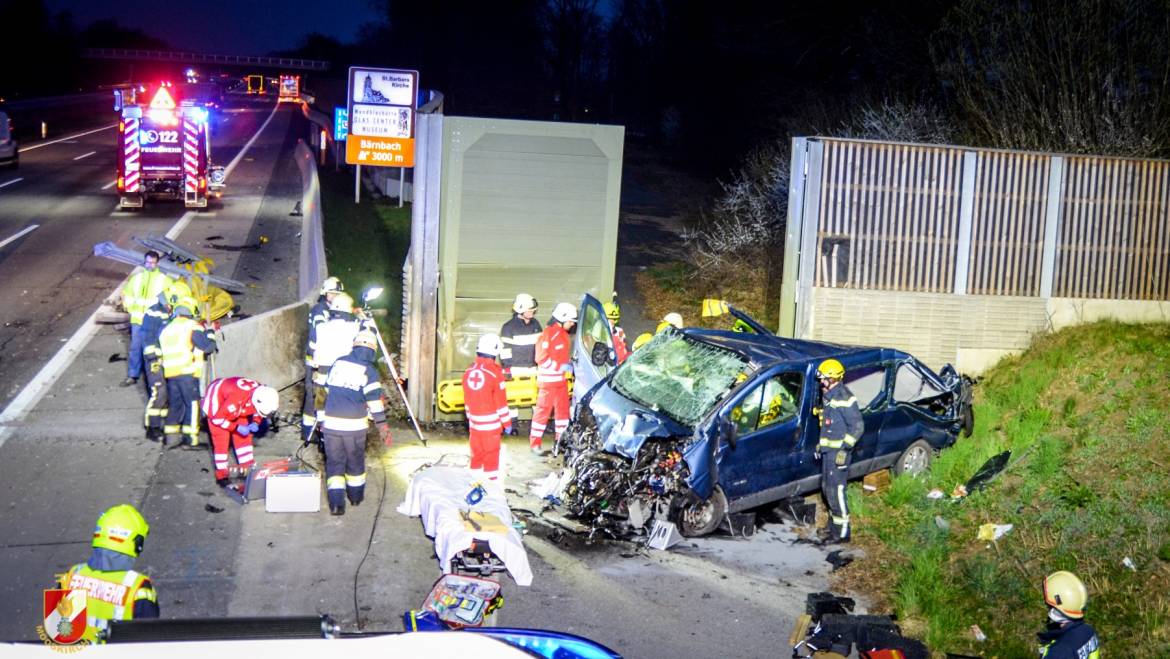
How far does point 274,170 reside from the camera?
1394 inches

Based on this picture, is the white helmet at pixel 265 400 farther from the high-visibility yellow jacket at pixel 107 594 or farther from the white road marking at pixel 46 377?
the high-visibility yellow jacket at pixel 107 594

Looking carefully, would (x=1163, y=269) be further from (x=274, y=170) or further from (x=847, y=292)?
(x=274, y=170)

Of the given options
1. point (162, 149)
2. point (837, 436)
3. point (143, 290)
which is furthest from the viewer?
point (162, 149)

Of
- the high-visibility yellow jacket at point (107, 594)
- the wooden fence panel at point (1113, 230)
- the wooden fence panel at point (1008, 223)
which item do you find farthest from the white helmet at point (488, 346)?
the wooden fence panel at point (1113, 230)

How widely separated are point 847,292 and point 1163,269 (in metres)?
4.21

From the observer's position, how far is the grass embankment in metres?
8.05

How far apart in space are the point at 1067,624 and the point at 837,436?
367 centimetres

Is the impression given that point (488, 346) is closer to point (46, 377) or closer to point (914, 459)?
point (914, 459)

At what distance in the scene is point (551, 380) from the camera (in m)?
12.3

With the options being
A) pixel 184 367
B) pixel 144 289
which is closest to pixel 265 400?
pixel 184 367

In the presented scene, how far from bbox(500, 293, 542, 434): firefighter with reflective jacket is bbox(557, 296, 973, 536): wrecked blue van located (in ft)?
4.03

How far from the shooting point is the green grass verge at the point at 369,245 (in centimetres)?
1834

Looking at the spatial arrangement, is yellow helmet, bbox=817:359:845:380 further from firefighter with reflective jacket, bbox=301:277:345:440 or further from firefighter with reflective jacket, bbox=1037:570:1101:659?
firefighter with reflective jacket, bbox=301:277:345:440

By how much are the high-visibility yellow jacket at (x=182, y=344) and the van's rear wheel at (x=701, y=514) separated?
16.8 feet
